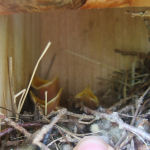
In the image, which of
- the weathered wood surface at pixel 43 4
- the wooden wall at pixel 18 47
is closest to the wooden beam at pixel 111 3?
the weathered wood surface at pixel 43 4

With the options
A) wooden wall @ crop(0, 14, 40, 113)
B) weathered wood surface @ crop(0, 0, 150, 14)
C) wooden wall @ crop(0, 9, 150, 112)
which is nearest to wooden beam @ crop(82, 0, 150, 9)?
weathered wood surface @ crop(0, 0, 150, 14)

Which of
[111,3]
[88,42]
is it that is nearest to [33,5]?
[111,3]

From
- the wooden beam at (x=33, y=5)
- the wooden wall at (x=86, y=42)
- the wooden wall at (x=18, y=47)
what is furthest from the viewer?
the wooden wall at (x=86, y=42)

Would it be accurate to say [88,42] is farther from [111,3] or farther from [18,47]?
[111,3]

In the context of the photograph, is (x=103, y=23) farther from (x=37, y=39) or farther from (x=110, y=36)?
(x=37, y=39)

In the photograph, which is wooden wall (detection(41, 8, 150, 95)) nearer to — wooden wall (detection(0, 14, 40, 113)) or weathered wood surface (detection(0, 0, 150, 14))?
wooden wall (detection(0, 14, 40, 113))

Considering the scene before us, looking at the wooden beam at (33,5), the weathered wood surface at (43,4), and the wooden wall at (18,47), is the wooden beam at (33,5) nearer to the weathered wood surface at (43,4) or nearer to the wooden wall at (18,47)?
the weathered wood surface at (43,4)

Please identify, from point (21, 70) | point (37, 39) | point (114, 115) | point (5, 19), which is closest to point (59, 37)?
point (37, 39)
